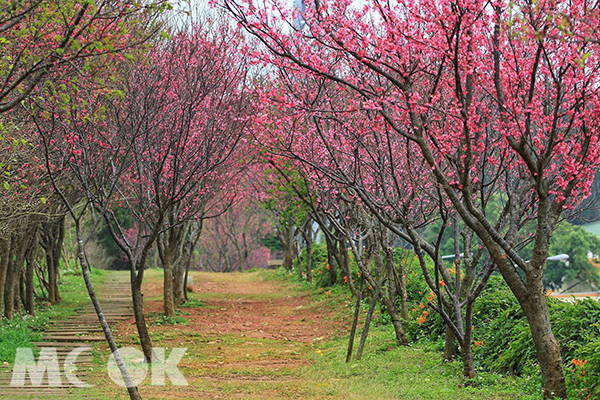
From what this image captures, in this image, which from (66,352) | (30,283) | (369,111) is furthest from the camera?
(30,283)

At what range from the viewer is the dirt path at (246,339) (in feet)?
28.3

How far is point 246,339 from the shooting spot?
1346cm

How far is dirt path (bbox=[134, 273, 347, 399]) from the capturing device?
8.64 m

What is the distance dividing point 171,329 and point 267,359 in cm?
390

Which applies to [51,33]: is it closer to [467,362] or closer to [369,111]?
[369,111]

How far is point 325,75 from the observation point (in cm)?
608

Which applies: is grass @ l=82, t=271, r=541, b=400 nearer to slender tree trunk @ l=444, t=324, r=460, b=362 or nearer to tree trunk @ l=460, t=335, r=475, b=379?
tree trunk @ l=460, t=335, r=475, b=379

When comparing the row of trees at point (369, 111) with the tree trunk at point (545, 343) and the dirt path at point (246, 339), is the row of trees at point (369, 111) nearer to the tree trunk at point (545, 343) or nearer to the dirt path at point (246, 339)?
the tree trunk at point (545, 343)

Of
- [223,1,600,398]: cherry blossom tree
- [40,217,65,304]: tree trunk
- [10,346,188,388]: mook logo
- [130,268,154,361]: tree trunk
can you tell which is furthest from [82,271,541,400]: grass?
[40,217,65,304]: tree trunk

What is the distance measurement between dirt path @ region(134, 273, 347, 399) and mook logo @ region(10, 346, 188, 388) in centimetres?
31

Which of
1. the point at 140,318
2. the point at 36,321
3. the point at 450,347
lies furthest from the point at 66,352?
the point at 450,347

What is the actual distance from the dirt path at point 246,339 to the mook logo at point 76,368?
307 mm

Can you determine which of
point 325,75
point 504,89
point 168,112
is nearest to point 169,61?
point 168,112

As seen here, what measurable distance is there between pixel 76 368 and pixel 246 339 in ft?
14.6
